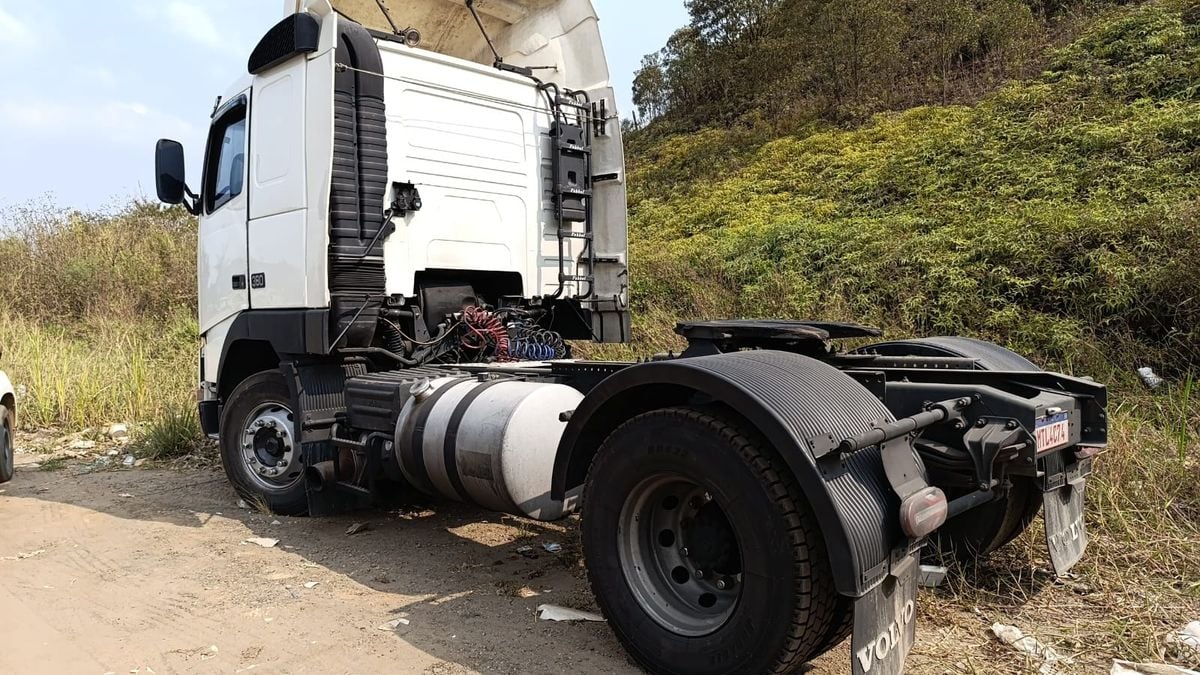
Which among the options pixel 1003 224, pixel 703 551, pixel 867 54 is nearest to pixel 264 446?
pixel 703 551

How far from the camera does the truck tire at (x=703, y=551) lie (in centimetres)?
254

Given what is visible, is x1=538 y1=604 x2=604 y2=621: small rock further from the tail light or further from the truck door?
the truck door

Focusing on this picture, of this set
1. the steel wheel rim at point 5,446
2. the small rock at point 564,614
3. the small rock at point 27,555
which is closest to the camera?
the small rock at point 564,614

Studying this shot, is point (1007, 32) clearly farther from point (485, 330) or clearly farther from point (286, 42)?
point (286, 42)

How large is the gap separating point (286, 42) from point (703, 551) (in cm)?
400

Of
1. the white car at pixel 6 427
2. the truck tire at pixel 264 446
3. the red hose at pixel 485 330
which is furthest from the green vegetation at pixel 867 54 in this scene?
the white car at pixel 6 427

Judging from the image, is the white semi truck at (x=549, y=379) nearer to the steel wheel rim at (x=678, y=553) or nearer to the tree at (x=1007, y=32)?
the steel wheel rim at (x=678, y=553)

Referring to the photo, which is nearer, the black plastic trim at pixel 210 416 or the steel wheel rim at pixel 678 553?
the steel wheel rim at pixel 678 553

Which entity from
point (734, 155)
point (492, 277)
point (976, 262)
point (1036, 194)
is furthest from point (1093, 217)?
point (734, 155)

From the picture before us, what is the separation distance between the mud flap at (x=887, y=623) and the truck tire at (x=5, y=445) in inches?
251

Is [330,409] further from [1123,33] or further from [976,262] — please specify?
[1123,33]

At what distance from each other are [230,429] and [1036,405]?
5.00 m

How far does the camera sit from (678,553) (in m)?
3.06

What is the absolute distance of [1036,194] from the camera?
9.39 m
